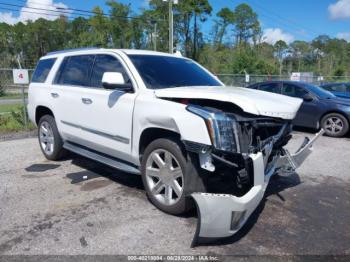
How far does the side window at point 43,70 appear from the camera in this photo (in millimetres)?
6151

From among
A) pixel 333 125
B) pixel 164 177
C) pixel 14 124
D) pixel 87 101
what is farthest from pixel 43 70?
pixel 333 125

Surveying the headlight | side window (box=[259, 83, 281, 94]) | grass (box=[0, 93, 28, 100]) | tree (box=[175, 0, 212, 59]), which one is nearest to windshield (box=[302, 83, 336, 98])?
side window (box=[259, 83, 281, 94])

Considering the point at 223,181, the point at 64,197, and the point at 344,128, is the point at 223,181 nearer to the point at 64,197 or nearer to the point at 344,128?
the point at 64,197

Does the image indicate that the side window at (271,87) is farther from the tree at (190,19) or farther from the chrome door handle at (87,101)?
the tree at (190,19)

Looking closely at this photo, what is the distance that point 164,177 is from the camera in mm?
3916

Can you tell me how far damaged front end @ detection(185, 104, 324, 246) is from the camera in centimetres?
308

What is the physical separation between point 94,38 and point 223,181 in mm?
55948

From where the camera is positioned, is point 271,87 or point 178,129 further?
point 271,87

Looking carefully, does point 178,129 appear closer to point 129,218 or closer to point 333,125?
point 129,218

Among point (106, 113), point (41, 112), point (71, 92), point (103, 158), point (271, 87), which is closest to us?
point (106, 113)

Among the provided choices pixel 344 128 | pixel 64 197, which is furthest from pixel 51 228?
pixel 344 128

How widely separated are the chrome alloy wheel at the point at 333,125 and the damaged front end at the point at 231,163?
6282 mm

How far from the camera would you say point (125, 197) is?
4516 millimetres

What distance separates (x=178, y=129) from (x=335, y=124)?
7156mm
